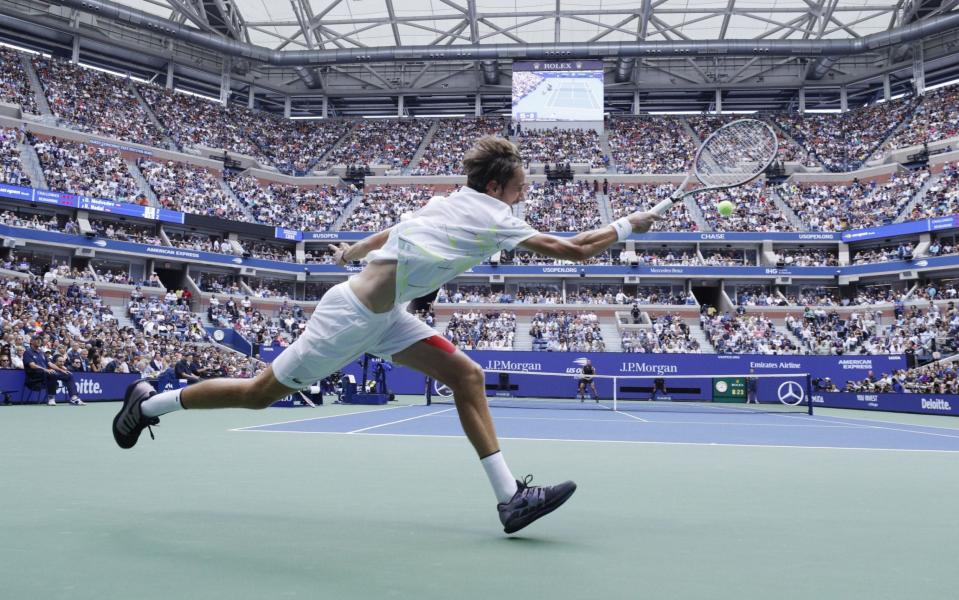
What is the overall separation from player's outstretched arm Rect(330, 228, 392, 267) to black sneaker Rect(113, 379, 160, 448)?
1.41 m

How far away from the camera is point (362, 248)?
413cm

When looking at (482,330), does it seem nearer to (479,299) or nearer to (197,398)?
(479,299)

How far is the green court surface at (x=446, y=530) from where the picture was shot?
98.1 inches

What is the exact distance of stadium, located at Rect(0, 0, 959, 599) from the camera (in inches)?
129

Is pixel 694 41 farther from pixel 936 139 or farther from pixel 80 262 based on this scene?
pixel 80 262

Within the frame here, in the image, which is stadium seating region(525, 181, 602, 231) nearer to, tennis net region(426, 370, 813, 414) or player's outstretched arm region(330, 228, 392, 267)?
tennis net region(426, 370, 813, 414)

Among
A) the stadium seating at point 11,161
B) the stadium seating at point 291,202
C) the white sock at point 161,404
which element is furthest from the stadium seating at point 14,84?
the white sock at point 161,404

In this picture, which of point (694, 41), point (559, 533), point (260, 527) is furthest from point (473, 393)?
point (694, 41)

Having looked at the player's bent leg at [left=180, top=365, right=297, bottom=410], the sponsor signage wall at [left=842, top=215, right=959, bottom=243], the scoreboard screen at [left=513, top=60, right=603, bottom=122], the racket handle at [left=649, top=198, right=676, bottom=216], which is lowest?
the player's bent leg at [left=180, top=365, right=297, bottom=410]

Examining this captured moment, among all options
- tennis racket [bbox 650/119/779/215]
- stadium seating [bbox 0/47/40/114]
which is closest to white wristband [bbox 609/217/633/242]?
tennis racket [bbox 650/119/779/215]

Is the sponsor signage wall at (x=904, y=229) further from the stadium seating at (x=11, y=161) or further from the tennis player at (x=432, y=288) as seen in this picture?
the stadium seating at (x=11, y=161)

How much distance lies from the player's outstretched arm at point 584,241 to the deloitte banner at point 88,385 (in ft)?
→ 50.6

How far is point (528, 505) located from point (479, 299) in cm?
3692

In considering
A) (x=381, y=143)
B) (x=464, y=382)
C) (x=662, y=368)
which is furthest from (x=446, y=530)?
(x=381, y=143)
